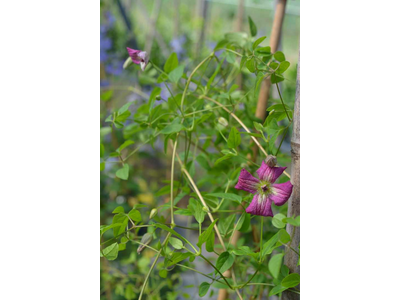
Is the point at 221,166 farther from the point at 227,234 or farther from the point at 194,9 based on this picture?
the point at 194,9

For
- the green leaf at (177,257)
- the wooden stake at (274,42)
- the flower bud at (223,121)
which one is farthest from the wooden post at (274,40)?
the green leaf at (177,257)

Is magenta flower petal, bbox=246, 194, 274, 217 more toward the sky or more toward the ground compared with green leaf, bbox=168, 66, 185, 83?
more toward the ground

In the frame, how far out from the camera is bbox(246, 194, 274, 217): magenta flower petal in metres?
0.42

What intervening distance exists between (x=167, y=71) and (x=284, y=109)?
0.24m

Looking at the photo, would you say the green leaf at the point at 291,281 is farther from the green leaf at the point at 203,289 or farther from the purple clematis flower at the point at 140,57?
→ the purple clematis flower at the point at 140,57

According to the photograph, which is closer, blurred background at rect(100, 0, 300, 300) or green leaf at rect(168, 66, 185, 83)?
green leaf at rect(168, 66, 185, 83)

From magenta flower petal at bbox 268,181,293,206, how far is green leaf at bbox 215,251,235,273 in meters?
0.09

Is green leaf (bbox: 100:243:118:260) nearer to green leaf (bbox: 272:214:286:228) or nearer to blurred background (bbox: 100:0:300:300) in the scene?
green leaf (bbox: 272:214:286:228)

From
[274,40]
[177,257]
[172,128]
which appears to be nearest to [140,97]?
[274,40]

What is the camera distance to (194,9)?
3.21m

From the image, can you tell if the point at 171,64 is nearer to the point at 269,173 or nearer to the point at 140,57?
the point at 140,57

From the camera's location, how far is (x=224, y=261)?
1.47ft

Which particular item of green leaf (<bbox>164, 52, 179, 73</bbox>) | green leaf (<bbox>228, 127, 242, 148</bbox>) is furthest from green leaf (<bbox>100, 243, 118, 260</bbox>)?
green leaf (<bbox>164, 52, 179, 73</bbox>)

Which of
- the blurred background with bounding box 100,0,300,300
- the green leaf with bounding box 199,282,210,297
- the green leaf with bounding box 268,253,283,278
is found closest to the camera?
the green leaf with bounding box 268,253,283,278
